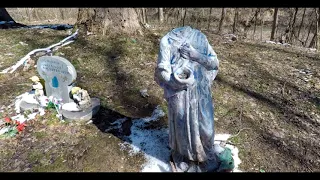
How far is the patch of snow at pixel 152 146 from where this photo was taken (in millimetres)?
3680

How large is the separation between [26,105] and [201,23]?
13473 millimetres

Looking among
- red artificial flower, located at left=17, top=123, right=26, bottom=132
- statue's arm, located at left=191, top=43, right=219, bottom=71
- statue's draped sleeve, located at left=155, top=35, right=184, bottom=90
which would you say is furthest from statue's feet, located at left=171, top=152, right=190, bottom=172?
red artificial flower, located at left=17, top=123, right=26, bottom=132

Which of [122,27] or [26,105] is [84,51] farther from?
[26,105]

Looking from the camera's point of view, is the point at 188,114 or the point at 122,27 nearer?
the point at 188,114

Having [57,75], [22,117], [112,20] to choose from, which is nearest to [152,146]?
[57,75]

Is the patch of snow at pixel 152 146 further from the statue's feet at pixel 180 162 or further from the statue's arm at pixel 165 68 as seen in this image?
the statue's arm at pixel 165 68

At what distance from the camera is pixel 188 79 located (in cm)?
283

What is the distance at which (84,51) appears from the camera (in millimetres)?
7484

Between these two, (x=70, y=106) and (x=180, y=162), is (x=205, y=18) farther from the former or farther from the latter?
(x=180, y=162)

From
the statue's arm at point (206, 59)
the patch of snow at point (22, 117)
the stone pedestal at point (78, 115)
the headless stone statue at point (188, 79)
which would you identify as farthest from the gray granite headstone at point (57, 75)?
the statue's arm at point (206, 59)

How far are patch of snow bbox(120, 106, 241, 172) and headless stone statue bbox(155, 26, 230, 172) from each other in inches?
29.1

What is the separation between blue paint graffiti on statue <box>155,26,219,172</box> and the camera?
2.89 meters

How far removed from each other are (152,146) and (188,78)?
158 cm

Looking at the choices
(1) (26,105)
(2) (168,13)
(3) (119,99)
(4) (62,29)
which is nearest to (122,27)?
(4) (62,29)
